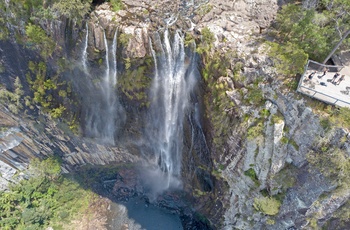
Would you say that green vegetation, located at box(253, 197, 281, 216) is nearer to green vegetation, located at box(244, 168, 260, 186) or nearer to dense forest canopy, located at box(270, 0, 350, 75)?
green vegetation, located at box(244, 168, 260, 186)

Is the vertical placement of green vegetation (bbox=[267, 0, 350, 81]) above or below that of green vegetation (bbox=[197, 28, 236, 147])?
above

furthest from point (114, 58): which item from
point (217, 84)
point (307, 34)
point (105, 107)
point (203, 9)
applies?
point (307, 34)

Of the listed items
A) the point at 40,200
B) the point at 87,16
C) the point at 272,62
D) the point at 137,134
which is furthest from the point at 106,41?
the point at 40,200

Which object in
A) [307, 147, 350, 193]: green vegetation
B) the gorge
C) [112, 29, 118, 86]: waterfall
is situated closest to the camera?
[307, 147, 350, 193]: green vegetation

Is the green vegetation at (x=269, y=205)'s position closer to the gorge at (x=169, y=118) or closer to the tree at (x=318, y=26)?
the gorge at (x=169, y=118)

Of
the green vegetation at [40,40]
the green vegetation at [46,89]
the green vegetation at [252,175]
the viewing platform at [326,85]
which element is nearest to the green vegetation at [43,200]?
the green vegetation at [46,89]

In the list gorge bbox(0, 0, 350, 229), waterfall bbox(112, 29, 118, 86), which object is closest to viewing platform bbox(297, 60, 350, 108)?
gorge bbox(0, 0, 350, 229)
